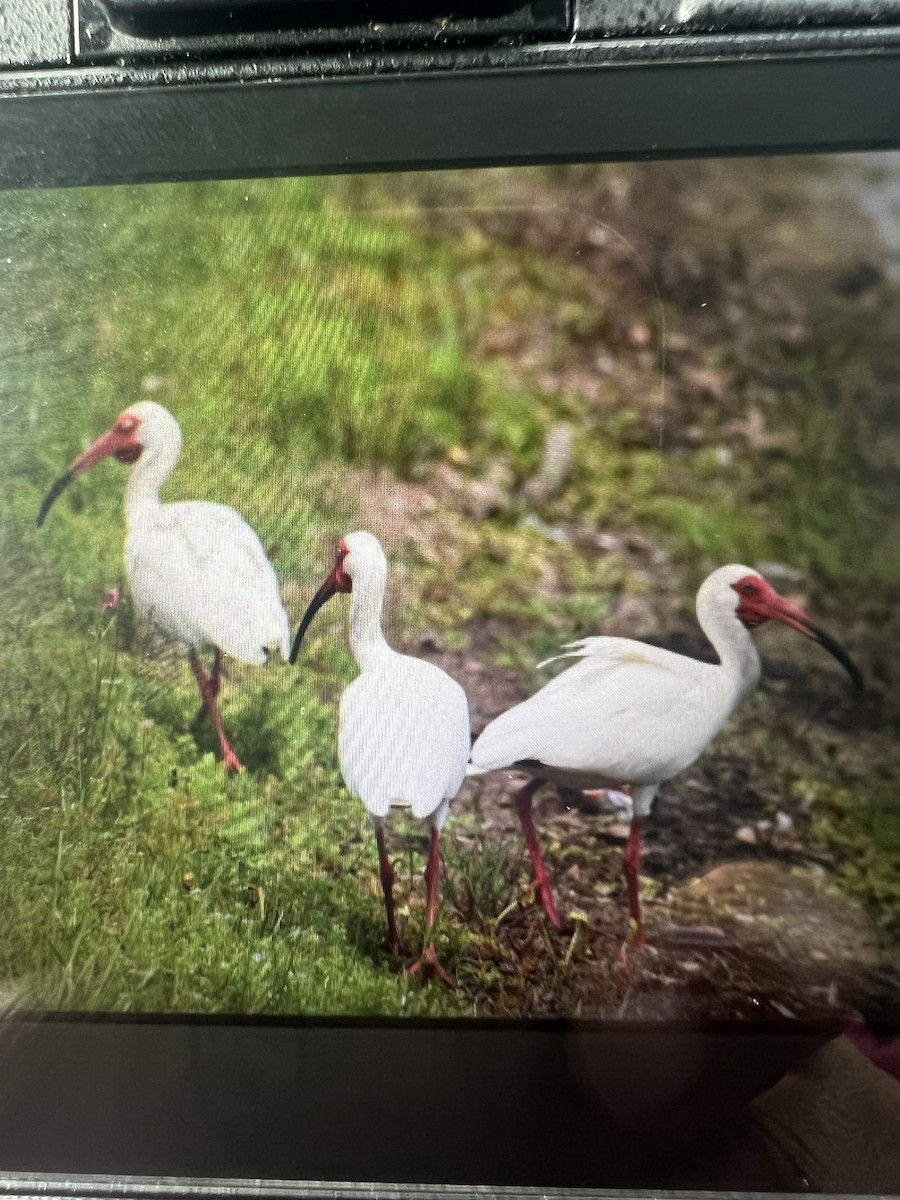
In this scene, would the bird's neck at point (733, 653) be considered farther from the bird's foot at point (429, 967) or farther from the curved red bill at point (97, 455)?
the curved red bill at point (97, 455)

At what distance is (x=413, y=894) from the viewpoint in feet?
2.71

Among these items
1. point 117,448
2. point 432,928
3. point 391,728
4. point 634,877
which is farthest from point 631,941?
point 117,448

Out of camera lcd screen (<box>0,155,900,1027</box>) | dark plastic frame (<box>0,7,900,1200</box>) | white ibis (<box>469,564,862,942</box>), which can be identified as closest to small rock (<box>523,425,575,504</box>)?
camera lcd screen (<box>0,155,900,1027</box>)

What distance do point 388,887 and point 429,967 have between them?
0.27 feet

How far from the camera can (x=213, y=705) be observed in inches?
33.2

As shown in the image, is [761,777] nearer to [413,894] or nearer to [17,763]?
[413,894]

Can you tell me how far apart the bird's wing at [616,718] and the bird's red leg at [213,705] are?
0.23 metres

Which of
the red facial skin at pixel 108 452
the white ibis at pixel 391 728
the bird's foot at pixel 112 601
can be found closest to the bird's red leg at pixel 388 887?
the white ibis at pixel 391 728

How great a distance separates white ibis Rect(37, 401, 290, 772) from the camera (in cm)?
85

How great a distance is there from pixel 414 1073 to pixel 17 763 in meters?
0.48

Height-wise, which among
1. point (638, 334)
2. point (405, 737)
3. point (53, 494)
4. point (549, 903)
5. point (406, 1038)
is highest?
point (638, 334)

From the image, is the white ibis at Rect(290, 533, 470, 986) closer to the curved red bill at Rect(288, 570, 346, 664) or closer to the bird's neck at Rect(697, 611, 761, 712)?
the curved red bill at Rect(288, 570, 346, 664)

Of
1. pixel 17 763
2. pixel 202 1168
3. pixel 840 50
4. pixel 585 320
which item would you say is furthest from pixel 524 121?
pixel 202 1168

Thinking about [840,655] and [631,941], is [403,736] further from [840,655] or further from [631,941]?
[840,655]
